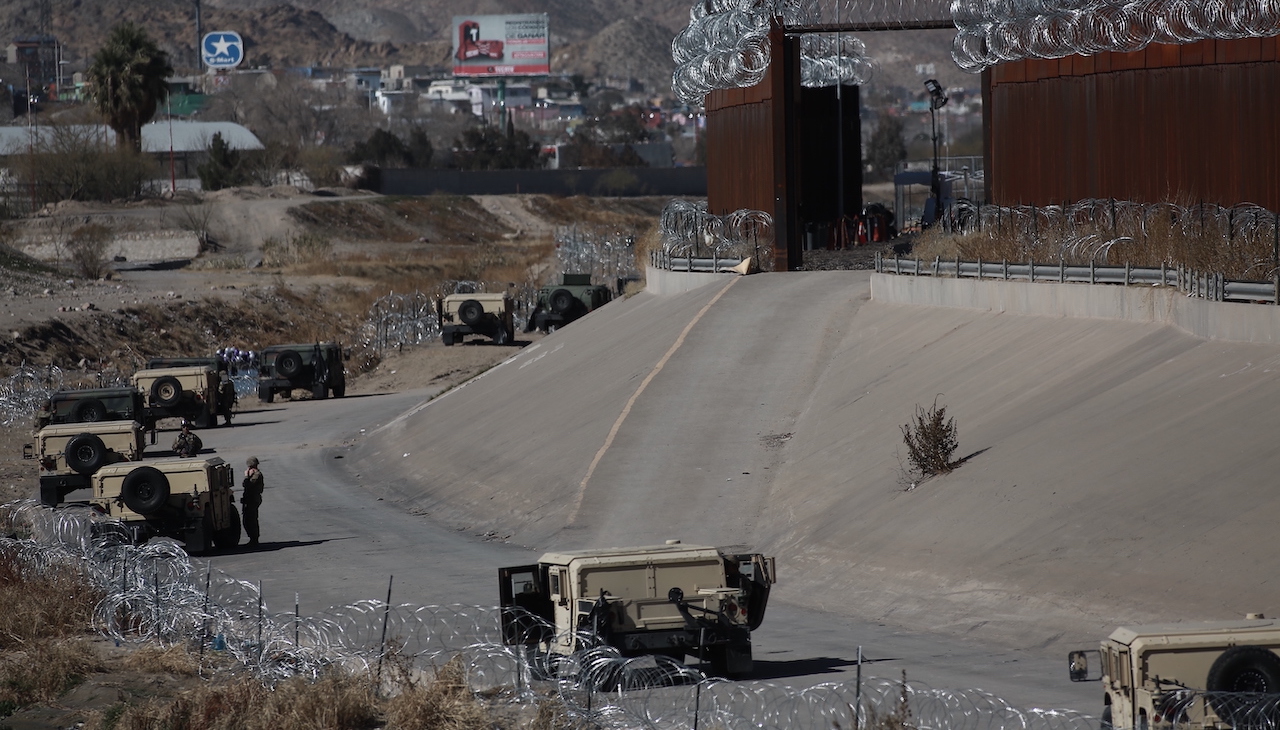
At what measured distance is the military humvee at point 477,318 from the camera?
167 feet

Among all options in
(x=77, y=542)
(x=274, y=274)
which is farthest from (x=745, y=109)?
(x=274, y=274)

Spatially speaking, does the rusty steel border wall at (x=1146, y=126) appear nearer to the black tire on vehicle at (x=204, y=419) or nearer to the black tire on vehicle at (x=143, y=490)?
the black tire on vehicle at (x=143, y=490)

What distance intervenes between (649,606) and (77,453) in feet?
52.1

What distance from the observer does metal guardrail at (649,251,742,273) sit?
3716cm

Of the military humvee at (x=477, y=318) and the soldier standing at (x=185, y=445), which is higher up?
the military humvee at (x=477, y=318)

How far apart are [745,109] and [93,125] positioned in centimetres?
8567

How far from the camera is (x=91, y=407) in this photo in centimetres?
3391

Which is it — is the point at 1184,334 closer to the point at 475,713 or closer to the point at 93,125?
the point at 475,713

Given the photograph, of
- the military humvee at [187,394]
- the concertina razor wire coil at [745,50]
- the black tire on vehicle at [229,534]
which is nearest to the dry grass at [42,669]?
the black tire on vehicle at [229,534]

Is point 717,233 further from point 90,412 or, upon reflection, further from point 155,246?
point 155,246

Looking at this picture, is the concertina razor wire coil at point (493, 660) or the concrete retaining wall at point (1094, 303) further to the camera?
the concrete retaining wall at point (1094, 303)

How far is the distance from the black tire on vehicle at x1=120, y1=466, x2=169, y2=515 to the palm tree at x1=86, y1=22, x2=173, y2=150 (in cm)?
7716

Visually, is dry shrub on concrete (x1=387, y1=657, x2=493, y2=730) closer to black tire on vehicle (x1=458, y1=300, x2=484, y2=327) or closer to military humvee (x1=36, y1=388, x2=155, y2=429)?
military humvee (x1=36, y1=388, x2=155, y2=429)

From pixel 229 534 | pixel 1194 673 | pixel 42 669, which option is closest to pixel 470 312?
pixel 229 534
